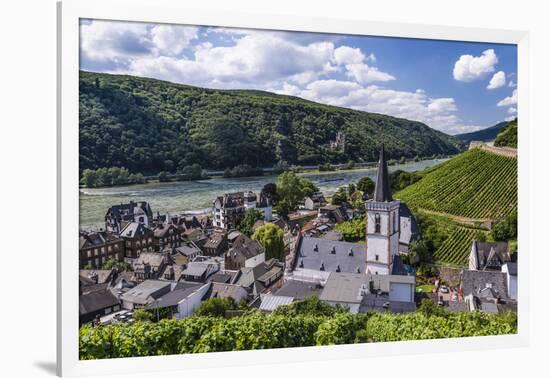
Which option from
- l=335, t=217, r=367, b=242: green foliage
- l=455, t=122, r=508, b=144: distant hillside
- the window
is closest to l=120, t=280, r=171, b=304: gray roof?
l=335, t=217, r=367, b=242: green foliage

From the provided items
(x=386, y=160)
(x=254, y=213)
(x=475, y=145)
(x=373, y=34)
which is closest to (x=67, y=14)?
(x=254, y=213)

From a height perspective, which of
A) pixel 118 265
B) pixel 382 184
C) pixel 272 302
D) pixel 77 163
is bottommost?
pixel 272 302

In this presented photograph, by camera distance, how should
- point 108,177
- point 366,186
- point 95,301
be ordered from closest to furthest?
point 95,301, point 108,177, point 366,186

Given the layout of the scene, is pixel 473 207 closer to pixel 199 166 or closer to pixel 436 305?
pixel 436 305

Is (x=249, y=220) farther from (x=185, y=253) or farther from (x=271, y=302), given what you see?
(x=271, y=302)

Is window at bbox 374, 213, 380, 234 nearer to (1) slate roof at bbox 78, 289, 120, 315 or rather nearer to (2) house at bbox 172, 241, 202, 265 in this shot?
(2) house at bbox 172, 241, 202, 265

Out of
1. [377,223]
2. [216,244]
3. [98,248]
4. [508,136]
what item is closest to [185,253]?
[216,244]
